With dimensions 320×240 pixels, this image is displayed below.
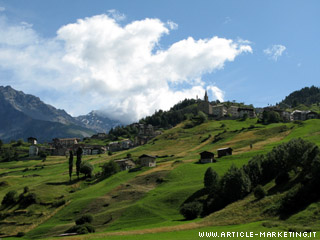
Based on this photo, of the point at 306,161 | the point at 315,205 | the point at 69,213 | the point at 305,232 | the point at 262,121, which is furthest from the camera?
the point at 262,121

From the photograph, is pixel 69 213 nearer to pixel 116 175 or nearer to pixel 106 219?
pixel 106 219

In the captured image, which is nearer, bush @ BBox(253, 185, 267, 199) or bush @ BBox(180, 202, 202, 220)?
bush @ BBox(253, 185, 267, 199)

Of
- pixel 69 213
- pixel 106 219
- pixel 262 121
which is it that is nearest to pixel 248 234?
pixel 106 219

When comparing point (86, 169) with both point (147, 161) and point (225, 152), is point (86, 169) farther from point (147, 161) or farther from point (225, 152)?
point (225, 152)

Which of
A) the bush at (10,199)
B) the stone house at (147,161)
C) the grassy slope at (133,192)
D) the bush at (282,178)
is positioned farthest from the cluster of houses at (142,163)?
the bush at (282,178)

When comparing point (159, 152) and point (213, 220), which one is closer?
point (213, 220)

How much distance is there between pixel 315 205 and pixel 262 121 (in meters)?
152

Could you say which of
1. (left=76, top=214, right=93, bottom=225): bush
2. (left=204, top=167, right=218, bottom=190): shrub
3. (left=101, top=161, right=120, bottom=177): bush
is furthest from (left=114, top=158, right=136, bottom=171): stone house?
(left=204, top=167, right=218, bottom=190): shrub

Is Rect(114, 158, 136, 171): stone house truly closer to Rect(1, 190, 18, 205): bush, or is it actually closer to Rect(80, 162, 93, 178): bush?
Rect(80, 162, 93, 178): bush

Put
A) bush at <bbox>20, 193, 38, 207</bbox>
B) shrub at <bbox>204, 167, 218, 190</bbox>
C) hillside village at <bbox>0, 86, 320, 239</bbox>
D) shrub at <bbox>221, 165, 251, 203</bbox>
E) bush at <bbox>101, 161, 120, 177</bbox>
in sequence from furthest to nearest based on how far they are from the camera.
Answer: bush at <bbox>101, 161, 120, 177</bbox>
bush at <bbox>20, 193, 38, 207</bbox>
shrub at <bbox>204, 167, 218, 190</bbox>
shrub at <bbox>221, 165, 251, 203</bbox>
hillside village at <bbox>0, 86, 320, 239</bbox>

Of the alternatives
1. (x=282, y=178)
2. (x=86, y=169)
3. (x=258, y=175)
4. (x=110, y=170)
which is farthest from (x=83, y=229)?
(x=86, y=169)

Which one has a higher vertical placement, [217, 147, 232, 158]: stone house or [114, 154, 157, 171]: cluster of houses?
[217, 147, 232, 158]: stone house

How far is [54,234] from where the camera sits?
66.7 m

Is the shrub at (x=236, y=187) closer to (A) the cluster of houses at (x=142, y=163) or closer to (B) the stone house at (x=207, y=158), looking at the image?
(B) the stone house at (x=207, y=158)
